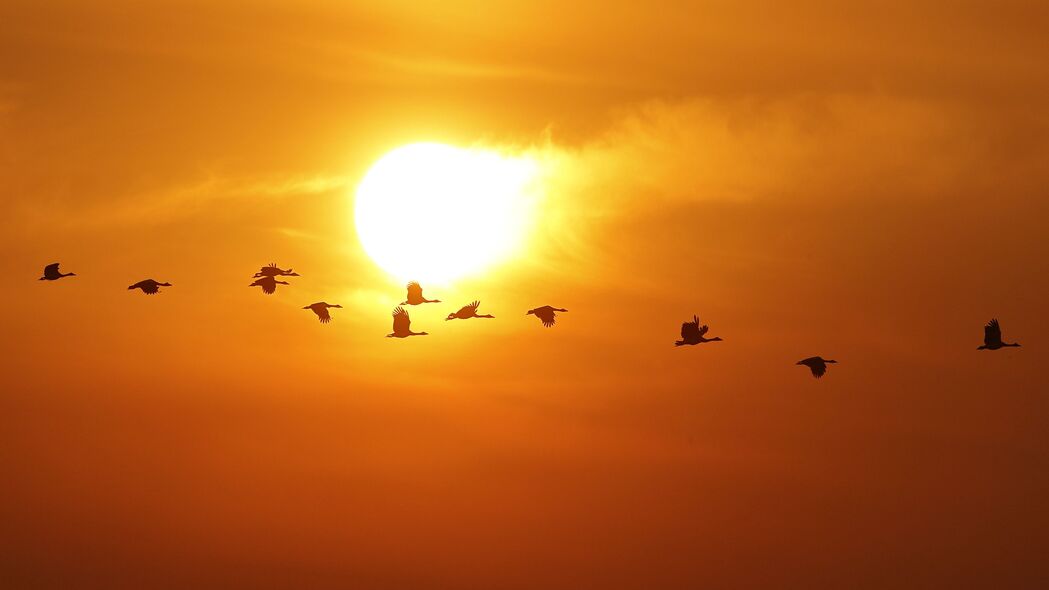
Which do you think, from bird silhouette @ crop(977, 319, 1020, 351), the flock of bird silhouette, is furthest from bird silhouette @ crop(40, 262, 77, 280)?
bird silhouette @ crop(977, 319, 1020, 351)

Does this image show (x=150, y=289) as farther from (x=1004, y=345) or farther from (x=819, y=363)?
(x=1004, y=345)

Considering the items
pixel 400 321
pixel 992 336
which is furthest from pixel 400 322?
pixel 992 336

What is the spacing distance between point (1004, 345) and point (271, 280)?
139 feet

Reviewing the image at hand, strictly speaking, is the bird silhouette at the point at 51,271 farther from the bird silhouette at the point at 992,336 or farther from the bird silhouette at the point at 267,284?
the bird silhouette at the point at 992,336

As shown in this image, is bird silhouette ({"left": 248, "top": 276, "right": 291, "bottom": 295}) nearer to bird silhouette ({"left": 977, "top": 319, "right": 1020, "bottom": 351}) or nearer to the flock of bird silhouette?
the flock of bird silhouette

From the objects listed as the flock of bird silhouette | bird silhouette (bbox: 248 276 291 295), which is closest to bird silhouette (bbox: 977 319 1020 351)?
the flock of bird silhouette

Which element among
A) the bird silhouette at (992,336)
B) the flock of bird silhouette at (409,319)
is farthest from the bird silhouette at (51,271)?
the bird silhouette at (992,336)

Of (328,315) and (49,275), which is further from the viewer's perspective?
(328,315)

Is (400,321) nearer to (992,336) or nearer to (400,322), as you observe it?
(400,322)

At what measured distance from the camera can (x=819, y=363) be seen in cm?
7494

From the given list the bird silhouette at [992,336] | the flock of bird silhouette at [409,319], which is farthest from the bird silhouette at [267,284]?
the bird silhouette at [992,336]

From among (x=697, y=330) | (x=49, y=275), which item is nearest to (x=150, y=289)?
(x=49, y=275)

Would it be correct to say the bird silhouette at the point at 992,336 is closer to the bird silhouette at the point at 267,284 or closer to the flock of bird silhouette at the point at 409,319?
the flock of bird silhouette at the point at 409,319

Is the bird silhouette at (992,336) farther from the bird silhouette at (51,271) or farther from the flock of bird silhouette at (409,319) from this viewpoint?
the bird silhouette at (51,271)
